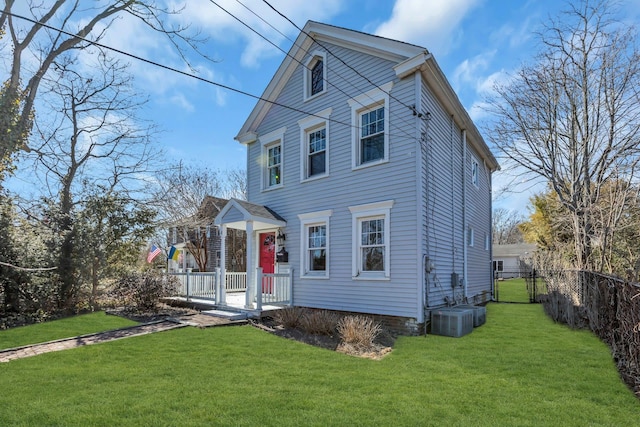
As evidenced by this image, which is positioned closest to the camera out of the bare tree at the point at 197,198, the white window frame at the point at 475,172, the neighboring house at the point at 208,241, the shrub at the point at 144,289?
the shrub at the point at 144,289

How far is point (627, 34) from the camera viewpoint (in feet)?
41.1

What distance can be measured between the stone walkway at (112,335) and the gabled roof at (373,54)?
5584mm

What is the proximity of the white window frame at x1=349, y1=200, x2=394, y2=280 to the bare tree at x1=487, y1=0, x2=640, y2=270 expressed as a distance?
282 inches

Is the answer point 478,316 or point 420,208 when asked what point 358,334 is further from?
point 478,316

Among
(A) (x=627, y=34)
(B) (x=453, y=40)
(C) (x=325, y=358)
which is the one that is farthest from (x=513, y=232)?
(C) (x=325, y=358)

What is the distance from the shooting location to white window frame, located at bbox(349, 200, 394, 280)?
338 inches

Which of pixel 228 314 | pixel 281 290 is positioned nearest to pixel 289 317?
pixel 281 290

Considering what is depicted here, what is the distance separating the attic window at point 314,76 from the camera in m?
10.7

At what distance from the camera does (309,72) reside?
11.1m

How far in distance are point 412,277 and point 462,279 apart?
369 cm

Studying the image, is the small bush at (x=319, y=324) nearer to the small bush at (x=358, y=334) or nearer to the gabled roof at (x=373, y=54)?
the small bush at (x=358, y=334)

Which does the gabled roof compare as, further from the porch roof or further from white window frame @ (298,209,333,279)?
white window frame @ (298,209,333,279)

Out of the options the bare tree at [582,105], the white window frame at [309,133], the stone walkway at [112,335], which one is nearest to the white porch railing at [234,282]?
the stone walkway at [112,335]

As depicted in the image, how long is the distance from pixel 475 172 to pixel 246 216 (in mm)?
8854
